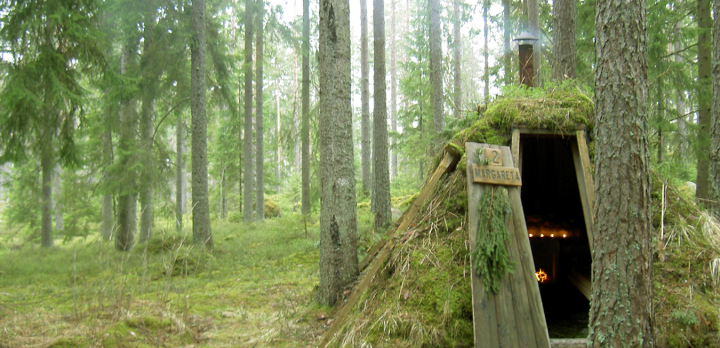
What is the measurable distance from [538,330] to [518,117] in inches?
104

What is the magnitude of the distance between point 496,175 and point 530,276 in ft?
3.81

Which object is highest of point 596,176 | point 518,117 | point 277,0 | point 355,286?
point 277,0

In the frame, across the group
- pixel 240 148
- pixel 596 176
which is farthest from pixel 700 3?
pixel 240 148

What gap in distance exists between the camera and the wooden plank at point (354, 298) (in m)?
5.04

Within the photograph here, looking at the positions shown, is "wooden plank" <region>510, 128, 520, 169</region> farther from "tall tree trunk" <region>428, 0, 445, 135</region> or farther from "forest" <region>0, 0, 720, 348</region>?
"tall tree trunk" <region>428, 0, 445, 135</region>

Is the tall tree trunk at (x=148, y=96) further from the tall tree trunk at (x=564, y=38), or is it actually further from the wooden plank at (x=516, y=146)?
the tall tree trunk at (x=564, y=38)

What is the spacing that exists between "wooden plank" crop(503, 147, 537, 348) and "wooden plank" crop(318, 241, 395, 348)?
149 centimetres

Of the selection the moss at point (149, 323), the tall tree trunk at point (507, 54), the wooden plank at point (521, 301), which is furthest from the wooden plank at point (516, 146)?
the tall tree trunk at point (507, 54)

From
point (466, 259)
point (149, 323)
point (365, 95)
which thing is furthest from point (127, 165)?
point (466, 259)

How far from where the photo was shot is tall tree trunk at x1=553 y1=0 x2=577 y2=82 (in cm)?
778

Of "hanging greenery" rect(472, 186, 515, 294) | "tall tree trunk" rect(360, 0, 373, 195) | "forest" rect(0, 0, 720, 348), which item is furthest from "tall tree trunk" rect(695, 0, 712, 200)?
"tall tree trunk" rect(360, 0, 373, 195)

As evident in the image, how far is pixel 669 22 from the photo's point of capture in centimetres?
942

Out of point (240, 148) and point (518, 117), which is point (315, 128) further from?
point (518, 117)

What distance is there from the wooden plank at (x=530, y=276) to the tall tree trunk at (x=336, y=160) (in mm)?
2105
